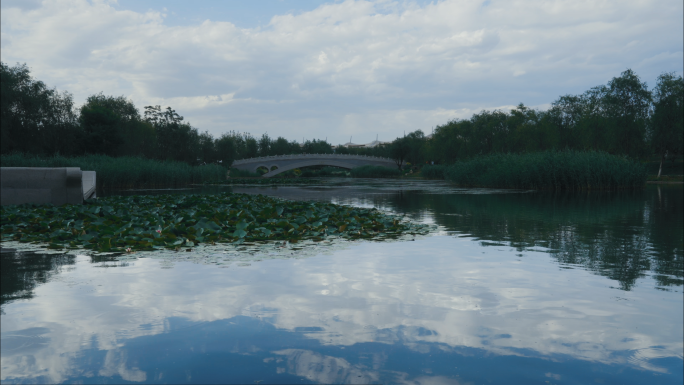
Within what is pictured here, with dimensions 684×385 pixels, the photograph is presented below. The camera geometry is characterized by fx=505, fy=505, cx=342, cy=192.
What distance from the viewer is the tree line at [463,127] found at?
43.0 meters

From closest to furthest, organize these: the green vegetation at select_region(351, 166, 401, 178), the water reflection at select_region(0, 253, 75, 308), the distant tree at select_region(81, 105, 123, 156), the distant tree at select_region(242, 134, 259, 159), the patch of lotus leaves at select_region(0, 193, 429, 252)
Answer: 1. the water reflection at select_region(0, 253, 75, 308)
2. the patch of lotus leaves at select_region(0, 193, 429, 252)
3. the distant tree at select_region(81, 105, 123, 156)
4. the green vegetation at select_region(351, 166, 401, 178)
5. the distant tree at select_region(242, 134, 259, 159)

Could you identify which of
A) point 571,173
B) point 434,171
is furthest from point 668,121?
point 571,173

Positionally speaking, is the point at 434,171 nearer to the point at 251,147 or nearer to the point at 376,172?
the point at 376,172

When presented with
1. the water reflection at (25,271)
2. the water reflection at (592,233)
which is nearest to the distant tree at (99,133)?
the water reflection at (592,233)

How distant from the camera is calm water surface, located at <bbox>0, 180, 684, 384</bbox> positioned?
3180 millimetres

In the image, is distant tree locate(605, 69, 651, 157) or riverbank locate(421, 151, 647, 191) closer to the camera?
riverbank locate(421, 151, 647, 191)

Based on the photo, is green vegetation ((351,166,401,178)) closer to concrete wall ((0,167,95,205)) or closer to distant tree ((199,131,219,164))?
distant tree ((199,131,219,164))

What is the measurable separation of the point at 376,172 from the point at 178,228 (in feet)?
219

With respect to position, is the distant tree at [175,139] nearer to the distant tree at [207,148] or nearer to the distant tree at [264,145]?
the distant tree at [207,148]

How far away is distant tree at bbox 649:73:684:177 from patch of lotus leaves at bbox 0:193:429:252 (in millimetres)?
47510

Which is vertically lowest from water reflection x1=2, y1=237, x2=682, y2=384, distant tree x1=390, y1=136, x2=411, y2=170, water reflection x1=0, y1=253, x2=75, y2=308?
water reflection x1=2, y1=237, x2=682, y2=384

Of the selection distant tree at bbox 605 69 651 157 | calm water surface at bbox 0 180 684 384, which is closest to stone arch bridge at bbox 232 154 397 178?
distant tree at bbox 605 69 651 157

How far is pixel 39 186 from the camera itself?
1406cm

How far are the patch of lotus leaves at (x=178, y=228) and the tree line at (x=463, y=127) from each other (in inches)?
1244
